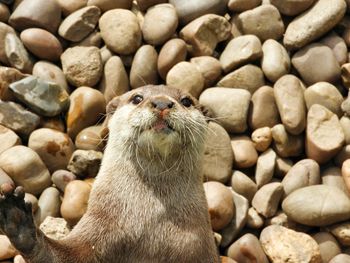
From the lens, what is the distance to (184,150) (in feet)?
10.4

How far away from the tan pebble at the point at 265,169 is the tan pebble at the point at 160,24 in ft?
4.08

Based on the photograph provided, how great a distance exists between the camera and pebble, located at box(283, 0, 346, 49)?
4633 mm

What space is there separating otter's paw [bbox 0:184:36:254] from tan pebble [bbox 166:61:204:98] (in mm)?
2136

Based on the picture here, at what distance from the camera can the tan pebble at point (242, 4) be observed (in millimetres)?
4929

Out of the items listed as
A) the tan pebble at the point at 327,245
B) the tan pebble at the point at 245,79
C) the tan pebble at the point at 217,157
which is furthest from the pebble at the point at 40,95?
the tan pebble at the point at 327,245

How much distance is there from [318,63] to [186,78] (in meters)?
1.03

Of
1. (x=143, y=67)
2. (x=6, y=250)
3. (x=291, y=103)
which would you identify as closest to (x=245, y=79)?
(x=291, y=103)

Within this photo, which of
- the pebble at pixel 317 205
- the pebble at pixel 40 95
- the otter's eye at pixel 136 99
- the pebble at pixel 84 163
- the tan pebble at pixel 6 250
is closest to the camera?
the otter's eye at pixel 136 99

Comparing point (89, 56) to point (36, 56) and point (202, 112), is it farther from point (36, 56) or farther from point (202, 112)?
point (202, 112)

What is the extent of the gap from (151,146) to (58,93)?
1.77 m

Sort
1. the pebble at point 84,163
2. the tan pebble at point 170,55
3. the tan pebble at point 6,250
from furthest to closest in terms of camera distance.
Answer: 1. the tan pebble at point 170,55
2. the pebble at point 84,163
3. the tan pebble at point 6,250

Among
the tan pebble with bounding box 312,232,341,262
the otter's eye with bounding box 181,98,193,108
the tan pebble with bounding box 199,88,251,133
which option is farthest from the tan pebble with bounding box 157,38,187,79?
the tan pebble with bounding box 312,232,341,262

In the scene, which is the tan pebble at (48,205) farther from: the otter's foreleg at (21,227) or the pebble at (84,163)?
the otter's foreleg at (21,227)

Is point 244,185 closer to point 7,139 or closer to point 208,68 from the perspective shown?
point 208,68
